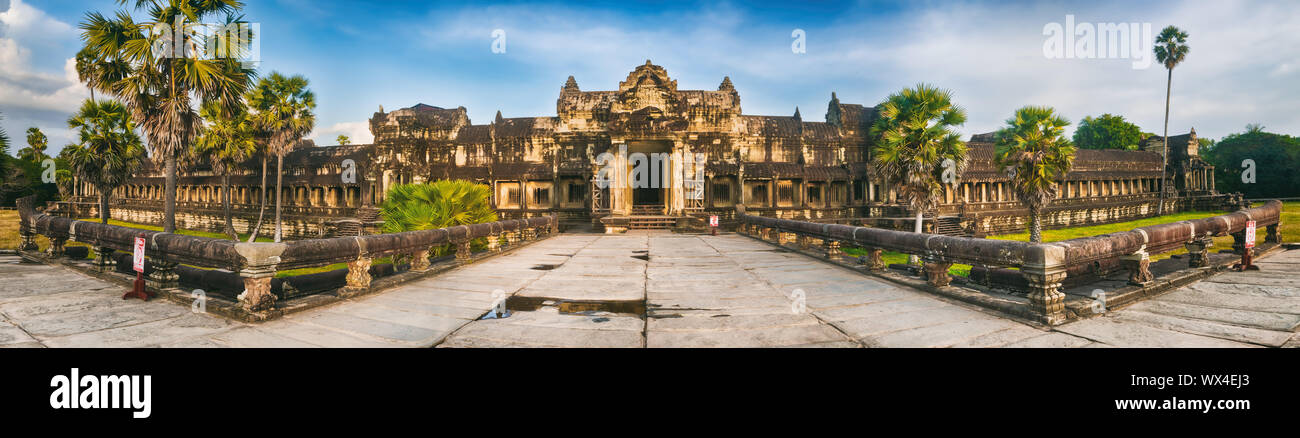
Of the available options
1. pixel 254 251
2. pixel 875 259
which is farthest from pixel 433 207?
pixel 875 259

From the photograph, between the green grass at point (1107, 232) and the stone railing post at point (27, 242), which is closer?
the stone railing post at point (27, 242)

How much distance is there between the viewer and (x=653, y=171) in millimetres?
29062

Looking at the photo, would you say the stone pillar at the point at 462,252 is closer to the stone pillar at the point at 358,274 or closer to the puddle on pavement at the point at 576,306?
the stone pillar at the point at 358,274

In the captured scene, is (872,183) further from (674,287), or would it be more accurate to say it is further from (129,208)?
(129,208)

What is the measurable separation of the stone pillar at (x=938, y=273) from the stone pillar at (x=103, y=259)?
13.7m

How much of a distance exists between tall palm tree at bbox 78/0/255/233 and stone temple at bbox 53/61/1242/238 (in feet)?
44.0

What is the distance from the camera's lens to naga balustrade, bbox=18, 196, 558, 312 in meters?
5.32

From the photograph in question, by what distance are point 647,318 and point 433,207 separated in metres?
9.49

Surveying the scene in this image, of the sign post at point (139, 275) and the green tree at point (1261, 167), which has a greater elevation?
the green tree at point (1261, 167)

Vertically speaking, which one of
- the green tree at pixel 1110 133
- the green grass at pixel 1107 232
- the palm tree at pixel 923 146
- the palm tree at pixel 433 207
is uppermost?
the green tree at pixel 1110 133

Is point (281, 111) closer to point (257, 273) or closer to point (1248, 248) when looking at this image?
→ point (257, 273)

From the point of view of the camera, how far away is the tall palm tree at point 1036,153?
74.9 feet

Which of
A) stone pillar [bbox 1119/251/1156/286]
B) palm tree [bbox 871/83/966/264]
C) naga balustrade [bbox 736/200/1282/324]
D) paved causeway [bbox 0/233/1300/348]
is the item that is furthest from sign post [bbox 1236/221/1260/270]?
palm tree [bbox 871/83/966/264]

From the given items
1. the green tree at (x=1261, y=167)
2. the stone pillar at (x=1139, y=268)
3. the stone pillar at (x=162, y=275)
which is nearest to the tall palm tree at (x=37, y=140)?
the stone pillar at (x=162, y=275)
